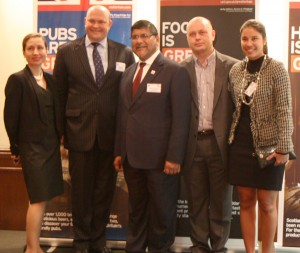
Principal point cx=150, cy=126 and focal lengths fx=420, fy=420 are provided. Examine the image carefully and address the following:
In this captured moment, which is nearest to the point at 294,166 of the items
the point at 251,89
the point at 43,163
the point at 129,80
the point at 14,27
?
the point at 251,89

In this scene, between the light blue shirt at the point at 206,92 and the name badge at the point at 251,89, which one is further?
the light blue shirt at the point at 206,92

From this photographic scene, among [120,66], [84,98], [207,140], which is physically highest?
[120,66]

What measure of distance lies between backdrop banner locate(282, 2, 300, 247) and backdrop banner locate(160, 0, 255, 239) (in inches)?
13.7

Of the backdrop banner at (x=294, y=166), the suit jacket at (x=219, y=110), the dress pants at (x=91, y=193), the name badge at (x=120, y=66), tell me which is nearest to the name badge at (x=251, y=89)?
the suit jacket at (x=219, y=110)

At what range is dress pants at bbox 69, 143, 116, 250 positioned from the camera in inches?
122

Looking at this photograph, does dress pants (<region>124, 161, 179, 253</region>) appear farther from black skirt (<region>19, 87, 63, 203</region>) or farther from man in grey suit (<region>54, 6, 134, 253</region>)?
black skirt (<region>19, 87, 63, 203</region>)

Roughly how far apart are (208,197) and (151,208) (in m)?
0.43

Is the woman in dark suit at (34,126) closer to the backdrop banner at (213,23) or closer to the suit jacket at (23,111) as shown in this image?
the suit jacket at (23,111)

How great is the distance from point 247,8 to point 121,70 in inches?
43.3

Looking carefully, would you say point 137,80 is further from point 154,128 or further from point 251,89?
point 251,89

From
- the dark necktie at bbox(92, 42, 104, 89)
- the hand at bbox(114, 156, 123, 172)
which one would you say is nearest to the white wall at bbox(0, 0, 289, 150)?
the dark necktie at bbox(92, 42, 104, 89)

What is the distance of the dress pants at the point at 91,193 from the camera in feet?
10.2

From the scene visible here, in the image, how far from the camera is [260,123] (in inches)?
104

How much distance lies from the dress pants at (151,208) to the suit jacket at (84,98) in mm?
324
